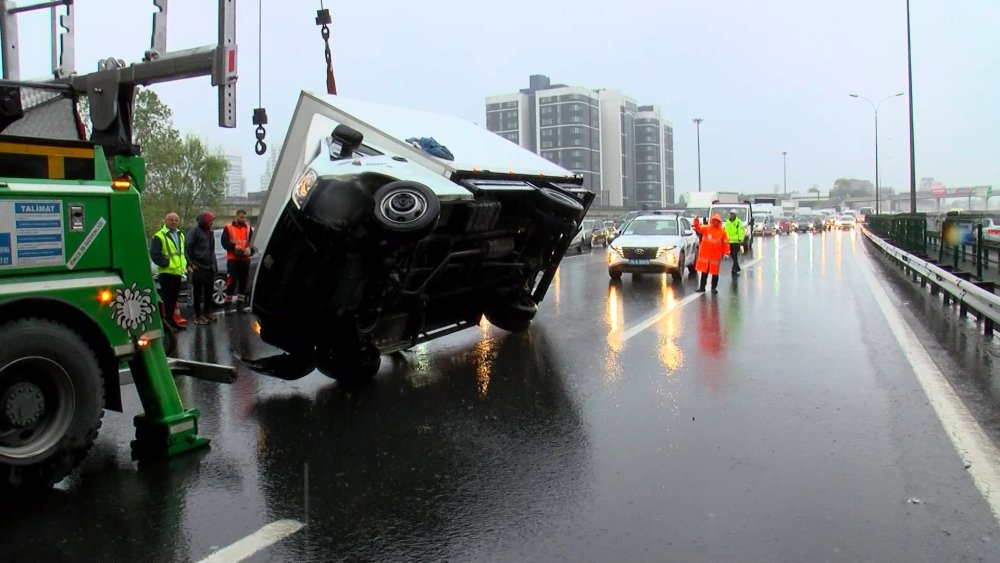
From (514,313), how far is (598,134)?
260ft

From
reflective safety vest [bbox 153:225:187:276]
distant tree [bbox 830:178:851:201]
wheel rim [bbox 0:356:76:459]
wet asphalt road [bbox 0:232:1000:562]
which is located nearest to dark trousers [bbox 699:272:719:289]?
wet asphalt road [bbox 0:232:1000:562]

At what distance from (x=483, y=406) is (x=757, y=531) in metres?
3.05

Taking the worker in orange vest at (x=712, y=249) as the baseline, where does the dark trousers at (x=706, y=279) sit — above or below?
below

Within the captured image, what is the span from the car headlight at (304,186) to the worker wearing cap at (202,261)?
651 cm

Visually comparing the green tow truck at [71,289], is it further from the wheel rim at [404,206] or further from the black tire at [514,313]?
the black tire at [514,313]

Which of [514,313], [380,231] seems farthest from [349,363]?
[514,313]

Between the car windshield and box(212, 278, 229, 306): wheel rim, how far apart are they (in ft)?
30.3

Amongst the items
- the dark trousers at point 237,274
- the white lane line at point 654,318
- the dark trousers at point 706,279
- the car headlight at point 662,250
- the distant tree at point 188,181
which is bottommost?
the white lane line at point 654,318

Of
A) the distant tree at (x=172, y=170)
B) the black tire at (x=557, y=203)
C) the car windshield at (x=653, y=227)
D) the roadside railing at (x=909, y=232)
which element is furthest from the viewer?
the distant tree at (x=172, y=170)

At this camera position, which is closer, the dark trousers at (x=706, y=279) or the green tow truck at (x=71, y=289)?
the green tow truck at (x=71, y=289)

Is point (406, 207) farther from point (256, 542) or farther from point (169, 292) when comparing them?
point (169, 292)

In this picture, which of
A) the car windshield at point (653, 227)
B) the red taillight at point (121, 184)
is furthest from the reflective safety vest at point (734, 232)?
the red taillight at point (121, 184)

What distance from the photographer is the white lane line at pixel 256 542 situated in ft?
12.6

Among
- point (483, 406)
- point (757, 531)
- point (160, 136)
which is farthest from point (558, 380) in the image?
point (160, 136)
